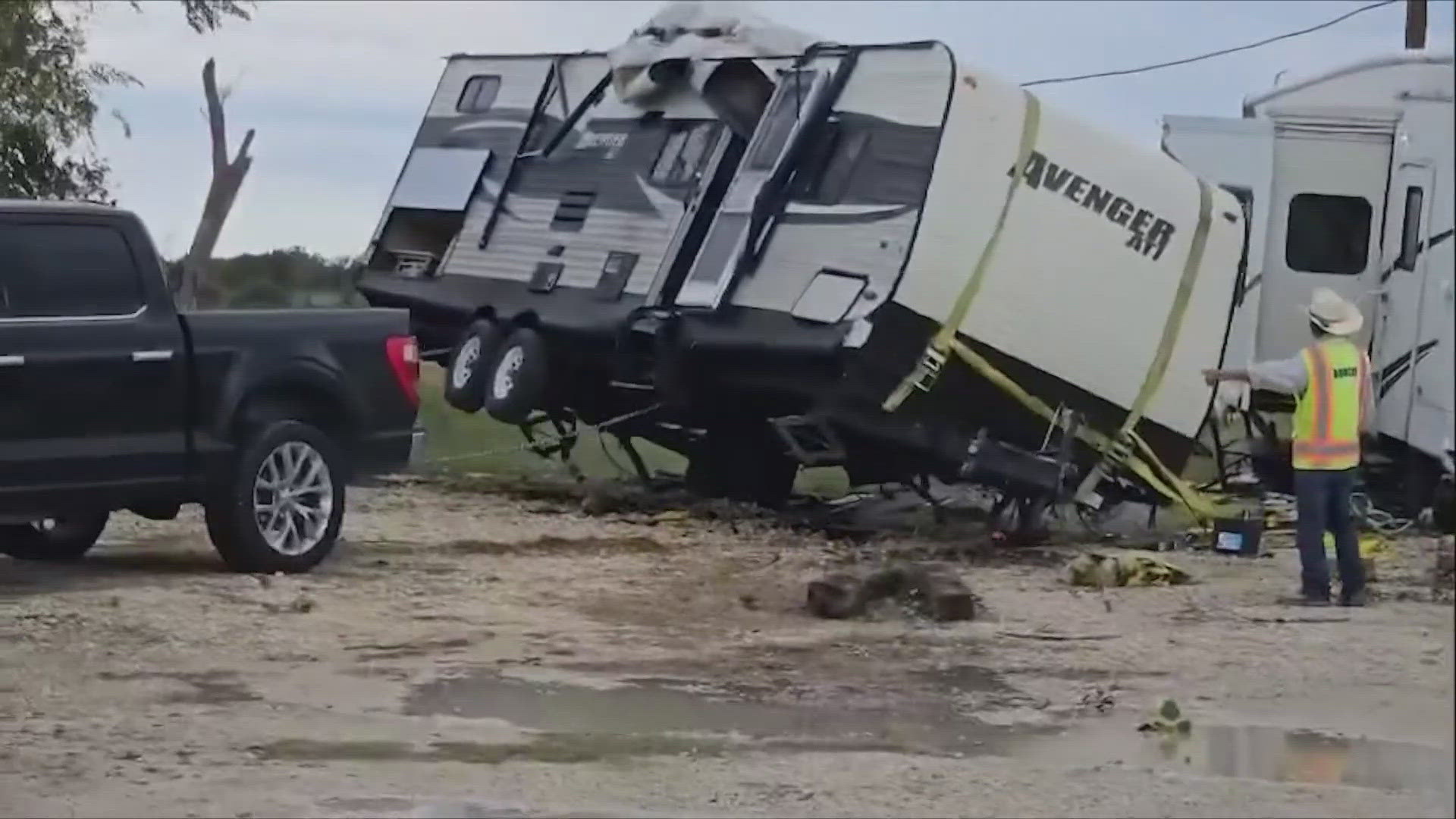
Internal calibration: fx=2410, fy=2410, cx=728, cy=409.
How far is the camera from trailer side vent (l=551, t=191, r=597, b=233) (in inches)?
640

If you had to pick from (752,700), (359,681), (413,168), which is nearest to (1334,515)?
(752,700)

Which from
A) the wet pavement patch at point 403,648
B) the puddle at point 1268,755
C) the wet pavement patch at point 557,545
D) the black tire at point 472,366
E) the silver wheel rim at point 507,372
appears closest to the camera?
the puddle at point 1268,755

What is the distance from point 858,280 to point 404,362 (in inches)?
106

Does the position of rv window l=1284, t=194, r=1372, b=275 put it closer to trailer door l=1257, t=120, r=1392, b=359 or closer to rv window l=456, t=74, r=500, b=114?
trailer door l=1257, t=120, r=1392, b=359

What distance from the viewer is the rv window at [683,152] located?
1526 cm

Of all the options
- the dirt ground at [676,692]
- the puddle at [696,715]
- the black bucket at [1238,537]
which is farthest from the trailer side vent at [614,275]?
the puddle at [696,715]

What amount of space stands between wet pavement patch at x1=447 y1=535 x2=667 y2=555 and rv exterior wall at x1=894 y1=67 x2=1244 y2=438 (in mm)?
2163

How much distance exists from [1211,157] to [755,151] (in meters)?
4.38

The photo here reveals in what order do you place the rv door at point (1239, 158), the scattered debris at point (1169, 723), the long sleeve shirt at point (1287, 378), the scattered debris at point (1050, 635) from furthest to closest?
the rv door at point (1239, 158), the long sleeve shirt at point (1287, 378), the scattered debris at point (1050, 635), the scattered debris at point (1169, 723)

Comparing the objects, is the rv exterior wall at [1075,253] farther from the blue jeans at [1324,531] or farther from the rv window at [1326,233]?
the rv window at [1326,233]

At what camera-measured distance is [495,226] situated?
56.6 ft

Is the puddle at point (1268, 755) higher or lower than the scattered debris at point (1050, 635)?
lower

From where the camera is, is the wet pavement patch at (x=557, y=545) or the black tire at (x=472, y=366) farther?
the black tire at (x=472, y=366)

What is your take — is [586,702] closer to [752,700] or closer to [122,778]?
[752,700]
